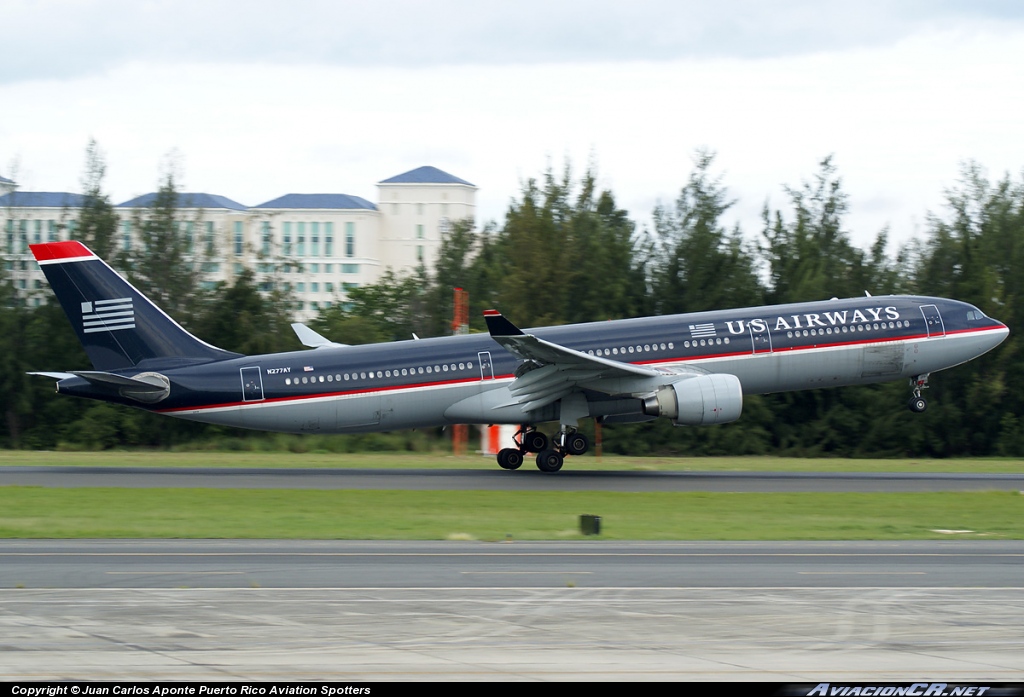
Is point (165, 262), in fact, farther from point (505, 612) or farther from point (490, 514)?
point (505, 612)

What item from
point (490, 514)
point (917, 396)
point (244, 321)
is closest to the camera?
point (490, 514)

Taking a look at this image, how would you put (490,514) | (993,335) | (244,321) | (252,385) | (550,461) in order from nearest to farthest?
1. (490,514)
2. (252,385)
3. (550,461)
4. (993,335)
5. (244,321)

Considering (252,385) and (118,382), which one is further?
(252,385)

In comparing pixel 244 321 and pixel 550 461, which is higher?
pixel 244 321

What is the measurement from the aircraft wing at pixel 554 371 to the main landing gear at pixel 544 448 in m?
Result: 1.18

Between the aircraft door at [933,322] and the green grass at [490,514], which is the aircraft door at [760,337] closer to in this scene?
the aircraft door at [933,322]

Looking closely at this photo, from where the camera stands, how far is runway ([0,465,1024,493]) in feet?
96.2

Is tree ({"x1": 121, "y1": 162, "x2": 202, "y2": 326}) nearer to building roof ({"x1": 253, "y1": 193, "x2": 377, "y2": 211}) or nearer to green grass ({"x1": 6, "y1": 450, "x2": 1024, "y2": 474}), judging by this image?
green grass ({"x1": 6, "y1": 450, "x2": 1024, "y2": 474})

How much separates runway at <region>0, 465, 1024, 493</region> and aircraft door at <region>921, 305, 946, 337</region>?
13.4 feet

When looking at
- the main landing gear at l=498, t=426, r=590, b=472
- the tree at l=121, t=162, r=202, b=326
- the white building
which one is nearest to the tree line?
the tree at l=121, t=162, r=202, b=326

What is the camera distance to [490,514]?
2405 centimetres

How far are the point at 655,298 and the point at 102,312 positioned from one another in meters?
33.7

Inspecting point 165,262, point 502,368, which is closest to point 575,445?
point 502,368

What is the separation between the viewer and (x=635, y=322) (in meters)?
34.7
